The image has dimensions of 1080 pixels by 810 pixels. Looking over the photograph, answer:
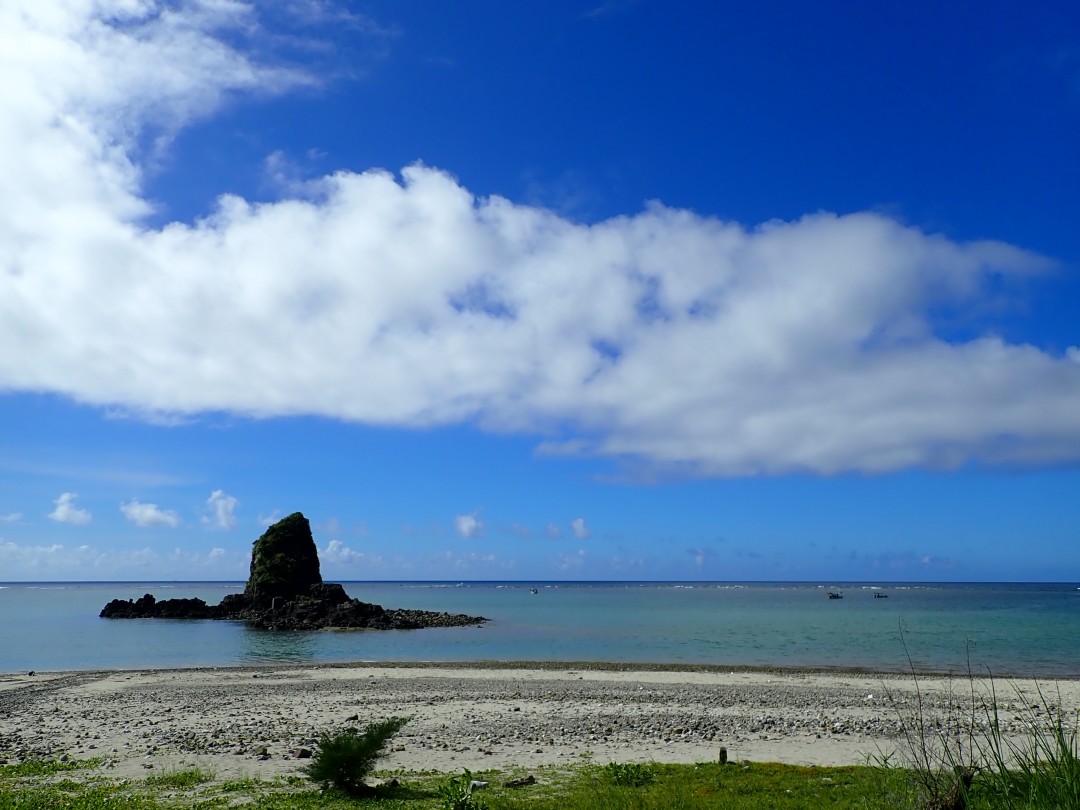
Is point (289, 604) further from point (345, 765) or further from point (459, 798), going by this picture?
point (459, 798)

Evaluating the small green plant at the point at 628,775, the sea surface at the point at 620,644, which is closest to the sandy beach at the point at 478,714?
the small green plant at the point at 628,775

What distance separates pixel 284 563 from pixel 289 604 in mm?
12607

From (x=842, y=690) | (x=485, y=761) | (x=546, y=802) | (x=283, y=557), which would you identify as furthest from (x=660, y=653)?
(x=283, y=557)

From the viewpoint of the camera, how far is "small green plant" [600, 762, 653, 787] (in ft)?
51.0

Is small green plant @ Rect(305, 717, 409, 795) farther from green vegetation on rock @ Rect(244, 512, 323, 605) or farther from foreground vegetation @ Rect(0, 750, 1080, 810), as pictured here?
green vegetation on rock @ Rect(244, 512, 323, 605)

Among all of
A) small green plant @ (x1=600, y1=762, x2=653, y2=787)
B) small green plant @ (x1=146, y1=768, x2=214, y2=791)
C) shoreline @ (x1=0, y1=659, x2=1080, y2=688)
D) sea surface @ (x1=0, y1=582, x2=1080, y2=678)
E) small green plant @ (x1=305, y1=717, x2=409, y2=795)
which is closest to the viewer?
small green plant @ (x1=305, y1=717, x2=409, y2=795)

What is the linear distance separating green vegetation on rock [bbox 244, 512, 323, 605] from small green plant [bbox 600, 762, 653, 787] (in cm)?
9859

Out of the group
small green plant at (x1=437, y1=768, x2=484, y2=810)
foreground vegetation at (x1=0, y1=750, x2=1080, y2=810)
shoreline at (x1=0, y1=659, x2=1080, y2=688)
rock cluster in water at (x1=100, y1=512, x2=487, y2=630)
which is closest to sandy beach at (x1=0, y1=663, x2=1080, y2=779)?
shoreline at (x1=0, y1=659, x2=1080, y2=688)

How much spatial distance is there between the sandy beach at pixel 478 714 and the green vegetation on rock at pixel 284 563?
64.5m

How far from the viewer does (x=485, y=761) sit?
746 inches

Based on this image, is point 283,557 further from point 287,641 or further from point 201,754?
point 201,754

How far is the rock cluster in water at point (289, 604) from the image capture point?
290 feet

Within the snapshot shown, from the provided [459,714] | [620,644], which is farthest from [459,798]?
[620,644]

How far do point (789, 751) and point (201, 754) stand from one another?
15.8 metres
